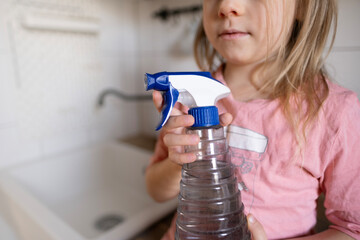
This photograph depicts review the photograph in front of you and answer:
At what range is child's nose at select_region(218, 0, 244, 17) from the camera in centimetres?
42

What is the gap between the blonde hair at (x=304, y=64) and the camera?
1.47 ft

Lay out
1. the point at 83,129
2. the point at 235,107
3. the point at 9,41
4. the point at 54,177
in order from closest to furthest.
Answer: the point at 235,107
the point at 9,41
the point at 54,177
the point at 83,129

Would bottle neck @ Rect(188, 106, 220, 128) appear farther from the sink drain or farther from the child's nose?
the sink drain

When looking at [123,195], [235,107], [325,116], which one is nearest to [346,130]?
[325,116]

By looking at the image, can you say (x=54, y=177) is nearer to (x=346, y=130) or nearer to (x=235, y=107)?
(x=235, y=107)

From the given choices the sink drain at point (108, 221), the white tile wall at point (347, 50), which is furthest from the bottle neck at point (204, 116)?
the sink drain at point (108, 221)

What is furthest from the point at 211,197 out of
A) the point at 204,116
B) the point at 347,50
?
the point at 347,50

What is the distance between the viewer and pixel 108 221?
3.02ft

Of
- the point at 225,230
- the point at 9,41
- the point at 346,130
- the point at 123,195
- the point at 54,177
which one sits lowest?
the point at 123,195

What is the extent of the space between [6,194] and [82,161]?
0.36 m

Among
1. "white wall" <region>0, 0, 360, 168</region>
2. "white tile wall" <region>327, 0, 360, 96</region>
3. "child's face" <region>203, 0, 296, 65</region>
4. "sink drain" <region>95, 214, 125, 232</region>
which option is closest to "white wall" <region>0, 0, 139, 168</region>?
"white wall" <region>0, 0, 360, 168</region>

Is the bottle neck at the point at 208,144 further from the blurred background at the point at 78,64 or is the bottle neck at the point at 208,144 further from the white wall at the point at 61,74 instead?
the white wall at the point at 61,74

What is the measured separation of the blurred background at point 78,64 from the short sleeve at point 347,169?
68cm

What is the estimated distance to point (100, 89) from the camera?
1.16 meters
